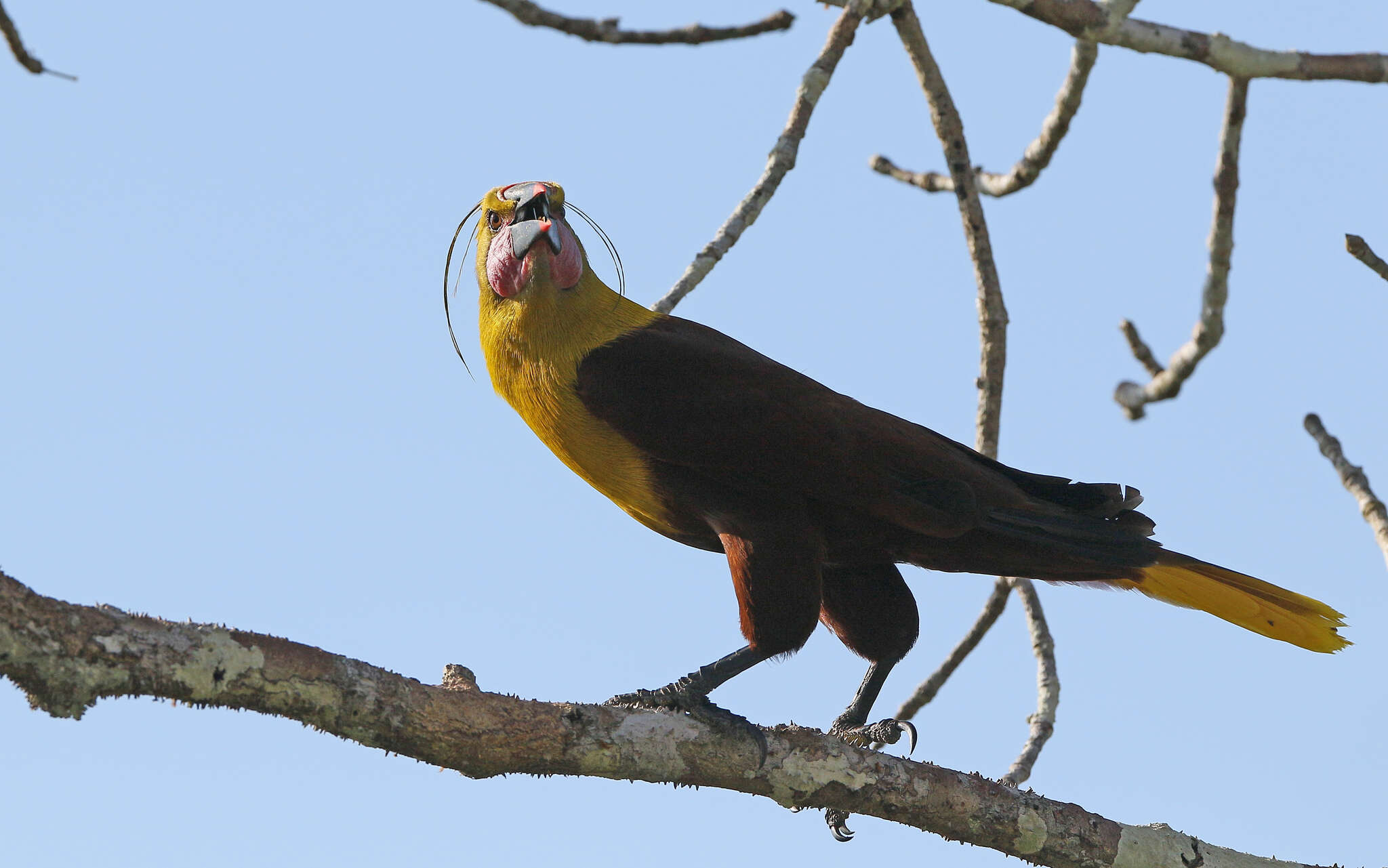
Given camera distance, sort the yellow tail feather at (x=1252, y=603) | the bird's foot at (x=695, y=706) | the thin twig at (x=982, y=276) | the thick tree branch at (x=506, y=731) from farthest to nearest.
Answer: the thin twig at (x=982, y=276)
the yellow tail feather at (x=1252, y=603)
the bird's foot at (x=695, y=706)
the thick tree branch at (x=506, y=731)

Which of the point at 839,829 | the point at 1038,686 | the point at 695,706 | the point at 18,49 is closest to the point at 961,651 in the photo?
the point at 1038,686

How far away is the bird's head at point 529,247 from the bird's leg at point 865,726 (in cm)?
148

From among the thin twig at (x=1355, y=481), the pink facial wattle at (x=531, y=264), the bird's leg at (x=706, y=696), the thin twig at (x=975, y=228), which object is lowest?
the bird's leg at (x=706, y=696)

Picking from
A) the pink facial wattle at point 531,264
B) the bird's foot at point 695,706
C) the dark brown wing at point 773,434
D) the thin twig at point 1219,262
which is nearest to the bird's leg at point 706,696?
the bird's foot at point 695,706

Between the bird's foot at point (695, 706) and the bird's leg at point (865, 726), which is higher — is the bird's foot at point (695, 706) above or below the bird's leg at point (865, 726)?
below

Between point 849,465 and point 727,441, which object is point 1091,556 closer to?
point 849,465

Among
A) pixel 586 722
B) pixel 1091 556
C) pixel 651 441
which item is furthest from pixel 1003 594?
pixel 586 722

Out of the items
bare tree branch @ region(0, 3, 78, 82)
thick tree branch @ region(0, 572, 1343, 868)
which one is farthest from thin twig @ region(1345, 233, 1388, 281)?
bare tree branch @ region(0, 3, 78, 82)

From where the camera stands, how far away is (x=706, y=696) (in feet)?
10.3

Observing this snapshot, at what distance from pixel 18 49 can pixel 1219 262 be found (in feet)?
13.9

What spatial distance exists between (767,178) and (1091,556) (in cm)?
146

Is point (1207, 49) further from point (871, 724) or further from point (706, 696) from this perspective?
point (706, 696)

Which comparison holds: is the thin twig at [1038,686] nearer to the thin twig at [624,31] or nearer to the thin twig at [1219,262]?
the thin twig at [1219,262]

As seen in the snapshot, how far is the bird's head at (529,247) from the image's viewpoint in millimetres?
3348
